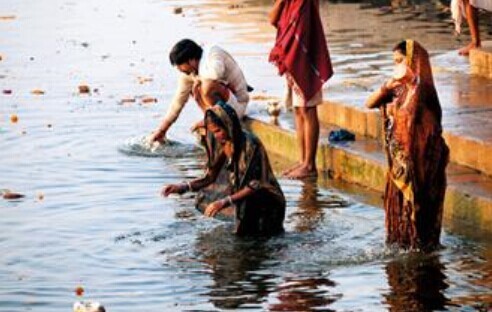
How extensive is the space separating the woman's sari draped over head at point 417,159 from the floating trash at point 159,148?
4.18 meters

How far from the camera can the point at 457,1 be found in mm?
17281

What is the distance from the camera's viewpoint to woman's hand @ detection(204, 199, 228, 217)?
1066 centimetres

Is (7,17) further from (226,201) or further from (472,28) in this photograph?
(226,201)

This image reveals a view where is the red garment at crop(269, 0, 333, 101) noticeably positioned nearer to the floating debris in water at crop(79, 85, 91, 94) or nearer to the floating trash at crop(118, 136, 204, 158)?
the floating trash at crop(118, 136, 204, 158)

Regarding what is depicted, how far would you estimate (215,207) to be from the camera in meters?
10.7

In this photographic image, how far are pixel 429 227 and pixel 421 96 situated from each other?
0.82 meters

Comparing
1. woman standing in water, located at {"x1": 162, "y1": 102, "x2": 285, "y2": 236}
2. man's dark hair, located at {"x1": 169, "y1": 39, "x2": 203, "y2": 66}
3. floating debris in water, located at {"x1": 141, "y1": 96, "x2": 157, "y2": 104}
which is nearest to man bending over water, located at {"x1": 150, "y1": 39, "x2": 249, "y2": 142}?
man's dark hair, located at {"x1": 169, "y1": 39, "x2": 203, "y2": 66}

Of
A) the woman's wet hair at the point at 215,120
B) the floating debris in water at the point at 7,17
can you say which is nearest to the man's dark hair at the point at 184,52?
the woman's wet hair at the point at 215,120

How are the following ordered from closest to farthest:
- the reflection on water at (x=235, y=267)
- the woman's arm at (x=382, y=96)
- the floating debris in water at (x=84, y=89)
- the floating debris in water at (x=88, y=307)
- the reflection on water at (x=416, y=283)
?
the floating debris in water at (x=88, y=307), the reflection on water at (x=416, y=283), the reflection on water at (x=235, y=267), the woman's arm at (x=382, y=96), the floating debris in water at (x=84, y=89)

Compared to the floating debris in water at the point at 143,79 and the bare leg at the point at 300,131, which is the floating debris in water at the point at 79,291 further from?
the floating debris in water at the point at 143,79

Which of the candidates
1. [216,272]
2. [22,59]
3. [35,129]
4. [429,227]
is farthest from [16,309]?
[22,59]

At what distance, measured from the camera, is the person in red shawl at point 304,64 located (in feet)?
42.9

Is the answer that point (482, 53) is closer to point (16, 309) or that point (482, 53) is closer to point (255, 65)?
point (255, 65)

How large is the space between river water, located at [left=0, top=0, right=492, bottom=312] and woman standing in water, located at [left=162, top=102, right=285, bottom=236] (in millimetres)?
143
